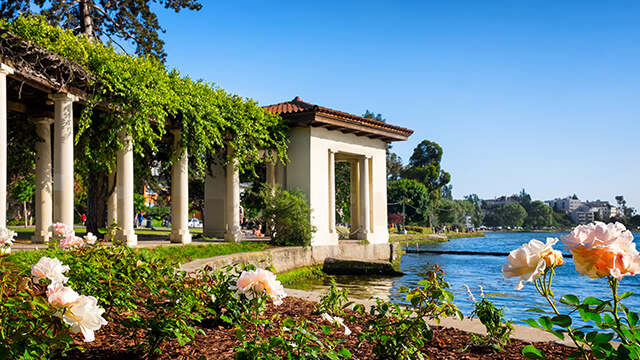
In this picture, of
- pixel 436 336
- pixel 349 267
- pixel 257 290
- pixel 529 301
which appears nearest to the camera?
pixel 257 290

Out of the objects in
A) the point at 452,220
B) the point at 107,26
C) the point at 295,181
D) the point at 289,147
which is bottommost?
the point at 452,220

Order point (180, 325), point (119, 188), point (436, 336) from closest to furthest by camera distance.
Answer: point (180, 325)
point (436, 336)
point (119, 188)

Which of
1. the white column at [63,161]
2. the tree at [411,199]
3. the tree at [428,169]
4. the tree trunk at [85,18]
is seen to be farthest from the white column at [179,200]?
the tree at [428,169]

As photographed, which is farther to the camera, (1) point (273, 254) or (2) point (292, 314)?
(1) point (273, 254)

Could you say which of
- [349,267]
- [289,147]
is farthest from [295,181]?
[349,267]

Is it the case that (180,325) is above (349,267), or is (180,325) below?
above

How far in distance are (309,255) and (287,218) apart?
147 cm

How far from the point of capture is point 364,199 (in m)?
19.6

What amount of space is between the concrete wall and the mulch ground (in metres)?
A: 6.08

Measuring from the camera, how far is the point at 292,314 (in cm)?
575

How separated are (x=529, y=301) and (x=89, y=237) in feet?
32.1

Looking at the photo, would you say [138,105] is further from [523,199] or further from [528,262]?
[523,199]

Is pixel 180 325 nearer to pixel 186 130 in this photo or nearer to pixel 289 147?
pixel 186 130

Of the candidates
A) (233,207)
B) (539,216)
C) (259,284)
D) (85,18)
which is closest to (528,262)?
(259,284)
